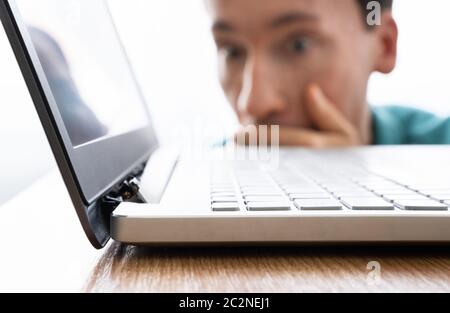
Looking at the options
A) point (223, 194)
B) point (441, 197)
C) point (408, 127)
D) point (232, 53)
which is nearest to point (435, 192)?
point (441, 197)

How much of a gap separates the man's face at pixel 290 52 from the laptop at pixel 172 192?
57cm

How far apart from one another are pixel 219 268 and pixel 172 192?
0.09m

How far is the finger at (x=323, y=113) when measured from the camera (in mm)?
956

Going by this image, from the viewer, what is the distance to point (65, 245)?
267 millimetres

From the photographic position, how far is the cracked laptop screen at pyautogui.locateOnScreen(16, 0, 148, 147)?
251mm

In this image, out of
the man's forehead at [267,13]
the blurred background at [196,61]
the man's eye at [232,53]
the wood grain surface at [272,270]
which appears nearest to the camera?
the wood grain surface at [272,270]

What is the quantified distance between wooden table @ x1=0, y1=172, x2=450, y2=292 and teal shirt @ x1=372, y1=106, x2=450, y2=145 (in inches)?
36.5

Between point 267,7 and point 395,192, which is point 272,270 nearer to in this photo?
point 395,192

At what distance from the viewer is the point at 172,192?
28 cm

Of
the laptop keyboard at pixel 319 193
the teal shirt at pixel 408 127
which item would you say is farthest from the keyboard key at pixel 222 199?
the teal shirt at pixel 408 127

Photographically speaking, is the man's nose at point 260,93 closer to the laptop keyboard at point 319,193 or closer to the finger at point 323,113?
the finger at point 323,113

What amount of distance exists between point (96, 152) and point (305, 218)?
0.43ft

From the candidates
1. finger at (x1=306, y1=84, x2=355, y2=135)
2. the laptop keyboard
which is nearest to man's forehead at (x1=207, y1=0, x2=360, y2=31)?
finger at (x1=306, y1=84, x2=355, y2=135)
